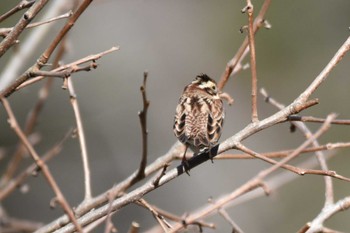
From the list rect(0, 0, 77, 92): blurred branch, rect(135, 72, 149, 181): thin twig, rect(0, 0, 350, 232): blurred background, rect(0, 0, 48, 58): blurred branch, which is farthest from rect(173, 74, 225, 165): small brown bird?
rect(0, 0, 350, 232): blurred background

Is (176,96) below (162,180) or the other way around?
below

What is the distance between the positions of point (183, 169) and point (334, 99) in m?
9.94

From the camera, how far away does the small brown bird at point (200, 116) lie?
3.29 meters

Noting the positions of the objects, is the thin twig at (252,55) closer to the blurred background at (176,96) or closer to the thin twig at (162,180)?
the thin twig at (162,180)

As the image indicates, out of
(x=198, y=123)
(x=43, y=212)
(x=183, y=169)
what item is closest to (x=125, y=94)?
(x=43, y=212)

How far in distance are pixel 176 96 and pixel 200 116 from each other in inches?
279

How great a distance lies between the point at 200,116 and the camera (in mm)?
3732

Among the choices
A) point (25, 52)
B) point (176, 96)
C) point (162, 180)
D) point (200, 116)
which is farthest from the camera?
point (176, 96)

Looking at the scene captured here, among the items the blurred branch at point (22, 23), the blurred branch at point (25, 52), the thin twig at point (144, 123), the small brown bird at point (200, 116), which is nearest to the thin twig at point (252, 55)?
the thin twig at point (144, 123)

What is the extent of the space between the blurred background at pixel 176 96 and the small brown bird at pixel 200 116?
3992mm

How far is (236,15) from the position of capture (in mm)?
13555

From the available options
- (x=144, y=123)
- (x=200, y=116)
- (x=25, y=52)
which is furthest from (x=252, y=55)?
(x=25, y=52)

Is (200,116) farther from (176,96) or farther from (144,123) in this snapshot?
(176,96)

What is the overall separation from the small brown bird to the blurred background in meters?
3.99
